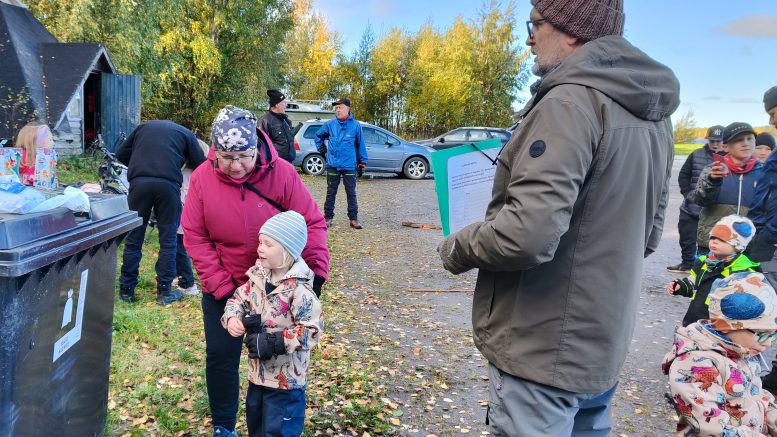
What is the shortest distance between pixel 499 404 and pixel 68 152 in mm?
14461

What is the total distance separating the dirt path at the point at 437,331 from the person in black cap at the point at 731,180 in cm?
117

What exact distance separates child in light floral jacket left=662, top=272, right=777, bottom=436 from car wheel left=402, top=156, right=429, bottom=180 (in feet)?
51.0

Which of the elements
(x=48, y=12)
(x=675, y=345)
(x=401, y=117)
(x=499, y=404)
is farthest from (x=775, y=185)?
(x=401, y=117)

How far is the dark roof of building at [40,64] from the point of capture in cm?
1240

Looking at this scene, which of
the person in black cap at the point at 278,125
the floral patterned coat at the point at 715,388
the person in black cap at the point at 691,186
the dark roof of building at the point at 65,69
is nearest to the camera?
the floral patterned coat at the point at 715,388

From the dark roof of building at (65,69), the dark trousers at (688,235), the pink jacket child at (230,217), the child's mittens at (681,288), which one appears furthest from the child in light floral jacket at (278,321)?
the dark roof of building at (65,69)

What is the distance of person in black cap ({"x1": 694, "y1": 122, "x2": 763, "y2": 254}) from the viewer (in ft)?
16.4

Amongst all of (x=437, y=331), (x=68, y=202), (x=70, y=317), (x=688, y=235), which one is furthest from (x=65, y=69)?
(x=688, y=235)

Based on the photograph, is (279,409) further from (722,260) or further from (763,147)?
(763,147)

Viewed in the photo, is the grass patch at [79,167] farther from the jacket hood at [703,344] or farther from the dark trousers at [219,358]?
the jacket hood at [703,344]

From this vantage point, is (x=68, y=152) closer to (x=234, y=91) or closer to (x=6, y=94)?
(x=6, y=94)

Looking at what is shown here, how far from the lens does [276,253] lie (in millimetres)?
2496

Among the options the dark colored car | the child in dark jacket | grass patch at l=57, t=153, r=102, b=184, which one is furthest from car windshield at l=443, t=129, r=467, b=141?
the child in dark jacket

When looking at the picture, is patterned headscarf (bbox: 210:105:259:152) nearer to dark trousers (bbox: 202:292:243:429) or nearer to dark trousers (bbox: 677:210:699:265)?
dark trousers (bbox: 202:292:243:429)
